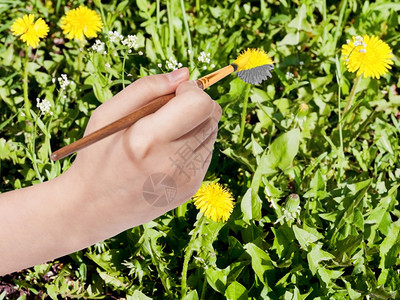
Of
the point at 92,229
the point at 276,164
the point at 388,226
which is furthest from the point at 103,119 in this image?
the point at 388,226

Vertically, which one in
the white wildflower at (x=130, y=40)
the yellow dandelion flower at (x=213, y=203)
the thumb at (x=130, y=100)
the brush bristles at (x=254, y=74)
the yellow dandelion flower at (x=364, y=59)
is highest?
the thumb at (x=130, y=100)

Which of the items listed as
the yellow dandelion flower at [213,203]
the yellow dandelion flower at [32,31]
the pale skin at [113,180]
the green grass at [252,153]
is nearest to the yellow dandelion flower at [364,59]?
the green grass at [252,153]

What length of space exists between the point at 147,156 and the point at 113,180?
0.31 ft

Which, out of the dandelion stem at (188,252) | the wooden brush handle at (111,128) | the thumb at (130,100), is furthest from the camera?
the dandelion stem at (188,252)

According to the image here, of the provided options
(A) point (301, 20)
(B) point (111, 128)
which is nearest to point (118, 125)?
(B) point (111, 128)

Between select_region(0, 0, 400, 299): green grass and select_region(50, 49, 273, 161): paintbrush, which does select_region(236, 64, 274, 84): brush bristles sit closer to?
select_region(50, 49, 273, 161): paintbrush

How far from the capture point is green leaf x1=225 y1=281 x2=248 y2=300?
1.42 meters

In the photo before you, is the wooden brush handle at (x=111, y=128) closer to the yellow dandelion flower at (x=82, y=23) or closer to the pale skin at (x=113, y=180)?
the pale skin at (x=113, y=180)

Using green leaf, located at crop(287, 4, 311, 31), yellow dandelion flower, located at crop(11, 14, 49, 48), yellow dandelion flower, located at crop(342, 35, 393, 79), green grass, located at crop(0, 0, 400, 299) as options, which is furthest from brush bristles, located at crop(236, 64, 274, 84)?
yellow dandelion flower, located at crop(11, 14, 49, 48)

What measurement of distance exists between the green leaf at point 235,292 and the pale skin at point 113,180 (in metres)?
0.44

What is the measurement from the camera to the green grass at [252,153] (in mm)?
1526

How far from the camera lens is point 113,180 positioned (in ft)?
3.16

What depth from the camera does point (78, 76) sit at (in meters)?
2.12

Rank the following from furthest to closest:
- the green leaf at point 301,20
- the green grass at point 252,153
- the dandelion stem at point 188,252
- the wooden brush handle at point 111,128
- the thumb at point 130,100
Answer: the green leaf at point 301,20, the green grass at point 252,153, the dandelion stem at point 188,252, the thumb at point 130,100, the wooden brush handle at point 111,128
